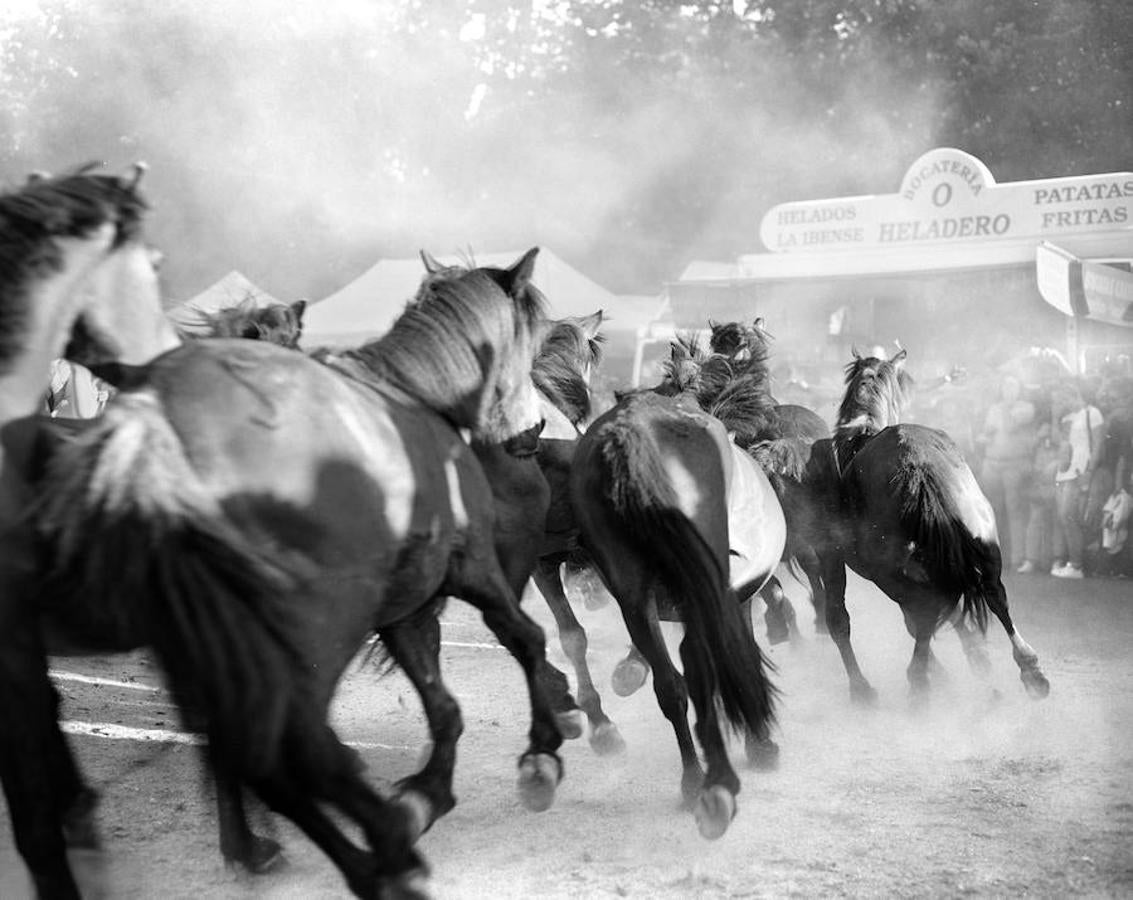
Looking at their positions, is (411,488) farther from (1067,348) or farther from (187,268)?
(187,268)

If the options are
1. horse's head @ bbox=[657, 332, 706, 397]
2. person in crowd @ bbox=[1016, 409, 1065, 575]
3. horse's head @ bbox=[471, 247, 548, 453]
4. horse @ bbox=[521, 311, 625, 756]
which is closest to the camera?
horse's head @ bbox=[471, 247, 548, 453]

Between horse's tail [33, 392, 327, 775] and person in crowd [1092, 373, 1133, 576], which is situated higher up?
horse's tail [33, 392, 327, 775]

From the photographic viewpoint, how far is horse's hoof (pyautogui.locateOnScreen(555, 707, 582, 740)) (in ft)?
14.2

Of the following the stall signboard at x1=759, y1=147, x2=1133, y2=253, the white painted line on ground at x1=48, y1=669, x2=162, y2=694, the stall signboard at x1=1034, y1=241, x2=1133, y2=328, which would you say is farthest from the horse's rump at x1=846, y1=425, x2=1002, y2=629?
the stall signboard at x1=759, y1=147, x2=1133, y2=253

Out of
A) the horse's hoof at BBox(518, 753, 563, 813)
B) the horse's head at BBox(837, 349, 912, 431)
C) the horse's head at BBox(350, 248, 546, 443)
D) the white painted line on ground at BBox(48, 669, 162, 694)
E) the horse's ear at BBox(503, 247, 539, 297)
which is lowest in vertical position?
the white painted line on ground at BBox(48, 669, 162, 694)

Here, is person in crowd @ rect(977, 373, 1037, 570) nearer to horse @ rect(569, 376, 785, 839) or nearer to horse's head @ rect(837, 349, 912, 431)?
horse's head @ rect(837, 349, 912, 431)

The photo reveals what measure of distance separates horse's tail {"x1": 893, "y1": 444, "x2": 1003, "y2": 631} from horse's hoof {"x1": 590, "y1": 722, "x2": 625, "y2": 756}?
179 centimetres

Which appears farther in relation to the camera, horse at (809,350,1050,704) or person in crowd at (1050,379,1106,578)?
person in crowd at (1050,379,1106,578)

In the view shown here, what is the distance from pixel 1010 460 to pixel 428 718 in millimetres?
8878

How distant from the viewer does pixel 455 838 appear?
4.50 m

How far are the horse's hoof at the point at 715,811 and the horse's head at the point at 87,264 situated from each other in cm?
228

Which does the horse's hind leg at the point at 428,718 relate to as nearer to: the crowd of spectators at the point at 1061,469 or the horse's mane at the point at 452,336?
Answer: the horse's mane at the point at 452,336

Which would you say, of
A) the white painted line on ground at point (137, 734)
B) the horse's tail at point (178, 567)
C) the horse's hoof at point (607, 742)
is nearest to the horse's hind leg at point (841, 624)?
the horse's hoof at point (607, 742)

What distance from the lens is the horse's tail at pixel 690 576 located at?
450 centimetres
